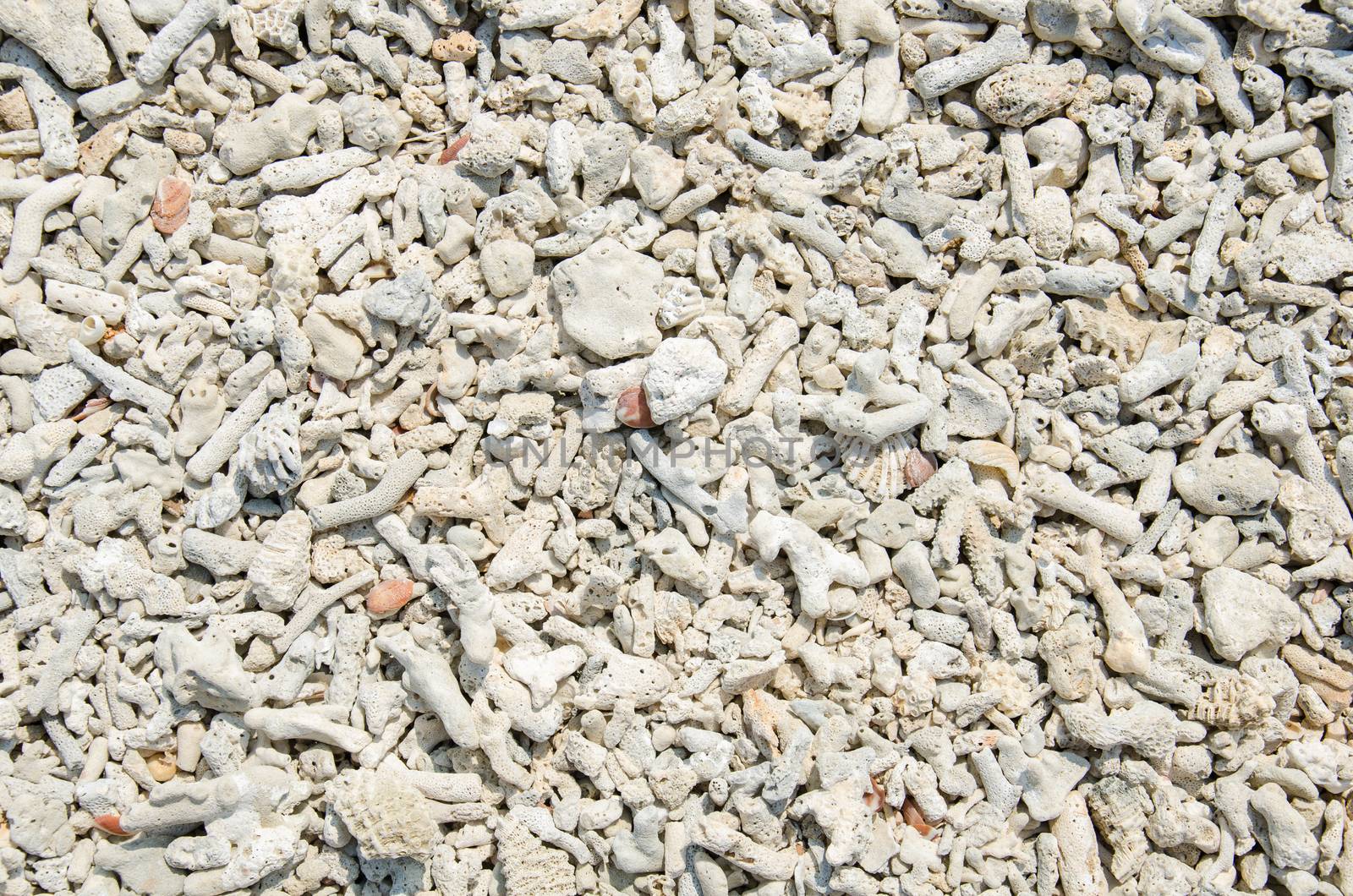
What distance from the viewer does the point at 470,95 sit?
3.23 meters

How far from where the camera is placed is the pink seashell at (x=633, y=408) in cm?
295

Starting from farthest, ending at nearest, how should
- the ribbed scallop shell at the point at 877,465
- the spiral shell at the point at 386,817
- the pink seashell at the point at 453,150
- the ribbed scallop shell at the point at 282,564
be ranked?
the pink seashell at the point at 453,150
the ribbed scallop shell at the point at 877,465
the ribbed scallop shell at the point at 282,564
the spiral shell at the point at 386,817

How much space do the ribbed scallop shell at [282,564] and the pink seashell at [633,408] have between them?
1.06 m

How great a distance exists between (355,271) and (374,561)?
0.94m

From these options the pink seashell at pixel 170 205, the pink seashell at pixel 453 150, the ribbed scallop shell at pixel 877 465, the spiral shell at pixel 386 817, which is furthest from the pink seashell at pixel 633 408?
the pink seashell at pixel 170 205

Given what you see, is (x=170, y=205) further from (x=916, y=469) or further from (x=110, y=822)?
(x=916, y=469)

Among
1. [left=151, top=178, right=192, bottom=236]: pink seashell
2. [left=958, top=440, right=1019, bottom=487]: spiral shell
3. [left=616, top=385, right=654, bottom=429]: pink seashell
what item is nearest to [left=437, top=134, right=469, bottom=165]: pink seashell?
[left=151, top=178, right=192, bottom=236]: pink seashell

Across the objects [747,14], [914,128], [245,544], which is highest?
[747,14]

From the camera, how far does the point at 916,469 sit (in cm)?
307

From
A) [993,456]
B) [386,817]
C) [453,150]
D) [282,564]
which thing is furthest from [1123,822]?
[453,150]

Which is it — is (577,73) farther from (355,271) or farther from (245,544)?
(245,544)

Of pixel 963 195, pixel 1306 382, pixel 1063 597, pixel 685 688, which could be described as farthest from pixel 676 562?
pixel 1306 382

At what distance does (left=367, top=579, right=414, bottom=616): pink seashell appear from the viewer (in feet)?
9.77

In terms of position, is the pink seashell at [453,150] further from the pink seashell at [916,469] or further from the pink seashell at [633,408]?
the pink seashell at [916,469]
